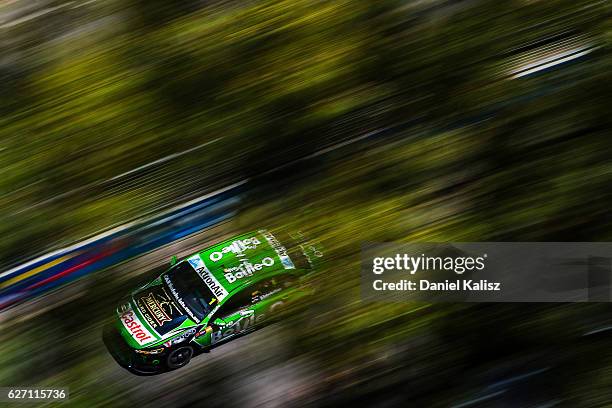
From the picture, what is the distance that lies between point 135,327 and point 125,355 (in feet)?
2.40

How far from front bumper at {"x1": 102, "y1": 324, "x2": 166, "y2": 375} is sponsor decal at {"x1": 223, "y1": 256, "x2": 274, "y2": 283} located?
61 centimetres

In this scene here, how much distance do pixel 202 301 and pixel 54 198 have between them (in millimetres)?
1978

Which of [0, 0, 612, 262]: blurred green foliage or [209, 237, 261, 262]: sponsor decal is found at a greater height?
[0, 0, 612, 262]: blurred green foliage

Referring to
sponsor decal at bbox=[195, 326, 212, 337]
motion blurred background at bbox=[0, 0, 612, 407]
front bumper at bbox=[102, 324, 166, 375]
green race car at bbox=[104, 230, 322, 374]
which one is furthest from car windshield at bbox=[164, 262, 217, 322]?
motion blurred background at bbox=[0, 0, 612, 407]

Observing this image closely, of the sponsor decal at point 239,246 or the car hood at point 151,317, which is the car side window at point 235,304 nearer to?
the car hood at point 151,317

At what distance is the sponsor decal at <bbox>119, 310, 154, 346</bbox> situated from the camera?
349 cm

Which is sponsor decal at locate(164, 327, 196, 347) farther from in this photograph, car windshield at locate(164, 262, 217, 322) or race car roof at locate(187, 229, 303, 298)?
race car roof at locate(187, 229, 303, 298)

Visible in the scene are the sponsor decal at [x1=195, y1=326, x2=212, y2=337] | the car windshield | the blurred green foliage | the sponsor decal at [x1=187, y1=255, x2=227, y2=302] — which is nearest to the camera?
the blurred green foliage

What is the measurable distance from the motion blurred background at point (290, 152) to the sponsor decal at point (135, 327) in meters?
0.42

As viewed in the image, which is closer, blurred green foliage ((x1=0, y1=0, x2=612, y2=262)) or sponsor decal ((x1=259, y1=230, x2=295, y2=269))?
blurred green foliage ((x1=0, y1=0, x2=612, y2=262))

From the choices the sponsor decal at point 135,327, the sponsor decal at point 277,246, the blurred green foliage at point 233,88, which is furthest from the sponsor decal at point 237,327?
the blurred green foliage at point 233,88

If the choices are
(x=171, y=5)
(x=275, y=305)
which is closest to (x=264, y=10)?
(x=171, y=5)

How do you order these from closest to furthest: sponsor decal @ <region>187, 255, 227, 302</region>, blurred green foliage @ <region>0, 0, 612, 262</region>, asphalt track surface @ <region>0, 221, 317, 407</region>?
blurred green foliage @ <region>0, 0, 612, 262</region>, asphalt track surface @ <region>0, 221, 317, 407</region>, sponsor decal @ <region>187, 255, 227, 302</region>

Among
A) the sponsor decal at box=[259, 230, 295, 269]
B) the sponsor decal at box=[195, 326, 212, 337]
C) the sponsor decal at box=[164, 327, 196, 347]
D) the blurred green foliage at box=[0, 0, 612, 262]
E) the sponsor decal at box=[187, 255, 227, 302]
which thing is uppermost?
the blurred green foliage at box=[0, 0, 612, 262]
